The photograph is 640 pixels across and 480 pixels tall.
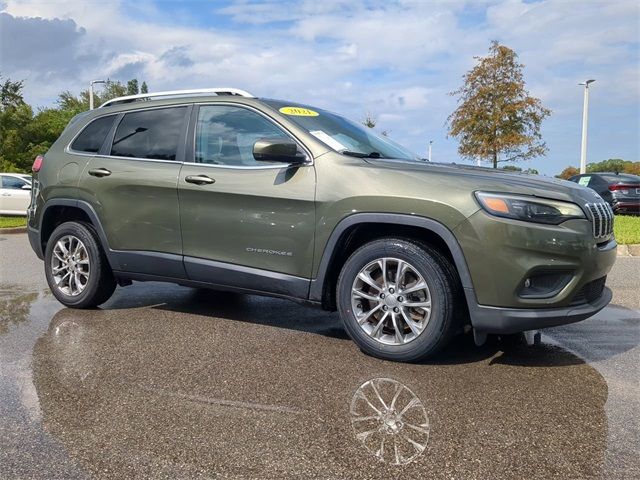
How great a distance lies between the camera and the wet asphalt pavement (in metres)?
2.48

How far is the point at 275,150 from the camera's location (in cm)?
388

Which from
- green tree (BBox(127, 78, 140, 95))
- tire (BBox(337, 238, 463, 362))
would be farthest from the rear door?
green tree (BBox(127, 78, 140, 95))

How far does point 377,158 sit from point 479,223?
1035 mm

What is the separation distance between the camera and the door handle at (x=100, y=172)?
16.1 feet

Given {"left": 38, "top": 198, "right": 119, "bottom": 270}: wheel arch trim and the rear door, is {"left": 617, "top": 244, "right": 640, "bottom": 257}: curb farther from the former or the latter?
{"left": 38, "top": 198, "right": 119, "bottom": 270}: wheel arch trim

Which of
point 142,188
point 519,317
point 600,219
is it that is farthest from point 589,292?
point 142,188

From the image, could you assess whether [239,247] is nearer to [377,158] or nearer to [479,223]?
[377,158]

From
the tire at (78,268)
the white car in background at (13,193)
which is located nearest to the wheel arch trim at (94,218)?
the tire at (78,268)

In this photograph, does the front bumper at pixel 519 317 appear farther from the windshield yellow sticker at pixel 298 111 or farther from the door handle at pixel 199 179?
the door handle at pixel 199 179

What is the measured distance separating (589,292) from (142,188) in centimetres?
329

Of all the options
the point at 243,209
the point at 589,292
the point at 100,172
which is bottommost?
the point at 589,292

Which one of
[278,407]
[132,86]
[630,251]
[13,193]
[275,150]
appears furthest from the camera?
[132,86]

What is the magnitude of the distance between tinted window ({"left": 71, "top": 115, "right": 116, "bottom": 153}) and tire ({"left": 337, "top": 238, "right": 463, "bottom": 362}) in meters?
2.63

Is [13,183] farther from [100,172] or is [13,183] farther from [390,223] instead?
[390,223]
